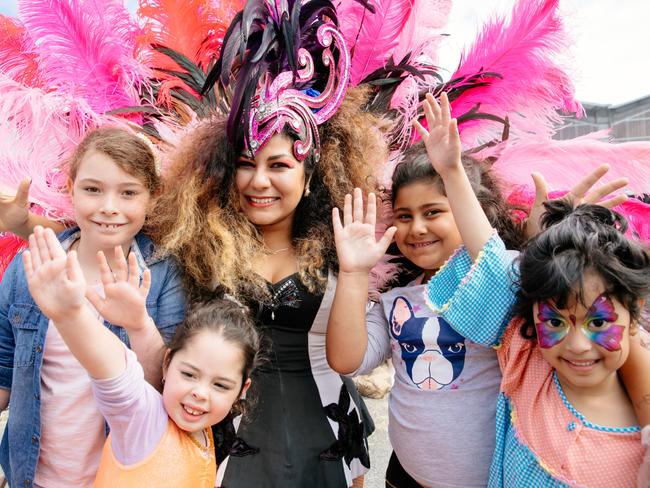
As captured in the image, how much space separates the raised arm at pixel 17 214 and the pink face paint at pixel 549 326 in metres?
1.66

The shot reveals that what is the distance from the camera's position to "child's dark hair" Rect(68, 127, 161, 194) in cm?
164

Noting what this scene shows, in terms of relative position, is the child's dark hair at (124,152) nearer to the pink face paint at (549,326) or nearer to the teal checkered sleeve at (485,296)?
the teal checkered sleeve at (485,296)

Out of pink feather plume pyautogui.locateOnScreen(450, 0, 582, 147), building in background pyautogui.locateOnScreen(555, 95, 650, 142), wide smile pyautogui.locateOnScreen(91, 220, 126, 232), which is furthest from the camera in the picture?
building in background pyautogui.locateOnScreen(555, 95, 650, 142)

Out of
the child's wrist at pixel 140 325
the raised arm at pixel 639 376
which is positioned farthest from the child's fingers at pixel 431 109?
the child's wrist at pixel 140 325

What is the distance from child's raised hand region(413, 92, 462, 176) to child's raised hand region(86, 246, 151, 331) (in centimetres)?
92

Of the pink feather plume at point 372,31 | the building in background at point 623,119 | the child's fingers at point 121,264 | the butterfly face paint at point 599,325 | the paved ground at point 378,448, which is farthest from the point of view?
the building in background at point 623,119

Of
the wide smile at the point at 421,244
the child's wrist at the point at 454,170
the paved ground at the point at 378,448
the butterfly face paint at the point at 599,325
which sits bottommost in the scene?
the paved ground at the point at 378,448

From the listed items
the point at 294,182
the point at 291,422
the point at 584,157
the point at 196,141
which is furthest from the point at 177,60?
the point at 584,157

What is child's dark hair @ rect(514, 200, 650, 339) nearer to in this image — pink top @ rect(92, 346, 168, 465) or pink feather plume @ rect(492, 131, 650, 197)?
pink feather plume @ rect(492, 131, 650, 197)

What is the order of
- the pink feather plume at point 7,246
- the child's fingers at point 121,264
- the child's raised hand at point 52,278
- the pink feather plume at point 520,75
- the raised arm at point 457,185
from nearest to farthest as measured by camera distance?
the child's raised hand at point 52,278 → the child's fingers at point 121,264 → the raised arm at point 457,185 → the pink feather plume at point 520,75 → the pink feather plume at point 7,246

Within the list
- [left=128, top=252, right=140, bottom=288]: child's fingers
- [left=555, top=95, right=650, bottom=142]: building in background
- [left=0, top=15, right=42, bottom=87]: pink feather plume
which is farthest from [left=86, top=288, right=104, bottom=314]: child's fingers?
[left=555, top=95, right=650, bottom=142]: building in background

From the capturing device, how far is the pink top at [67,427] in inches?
62.2

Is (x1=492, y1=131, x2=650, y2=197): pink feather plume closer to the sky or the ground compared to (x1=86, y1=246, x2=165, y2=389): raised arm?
closer to the sky

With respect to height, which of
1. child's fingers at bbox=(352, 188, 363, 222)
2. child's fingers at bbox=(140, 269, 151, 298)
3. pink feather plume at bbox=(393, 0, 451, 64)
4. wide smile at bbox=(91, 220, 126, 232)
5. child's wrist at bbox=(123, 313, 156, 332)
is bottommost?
child's wrist at bbox=(123, 313, 156, 332)
